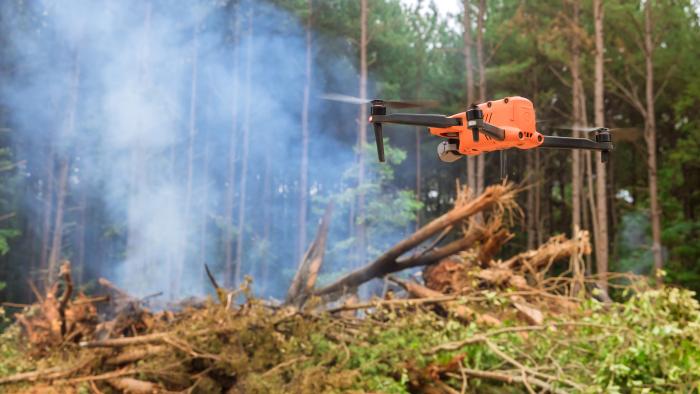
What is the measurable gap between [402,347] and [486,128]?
3.93m

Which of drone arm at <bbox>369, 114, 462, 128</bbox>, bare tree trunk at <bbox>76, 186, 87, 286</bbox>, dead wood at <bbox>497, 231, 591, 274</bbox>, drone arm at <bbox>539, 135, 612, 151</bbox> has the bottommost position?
bare tree trunk at <bbox>76, 186, 87, 286</bbox>

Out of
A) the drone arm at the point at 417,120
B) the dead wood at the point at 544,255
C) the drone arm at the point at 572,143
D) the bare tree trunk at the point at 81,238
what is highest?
the drone arm at the point at 417,120

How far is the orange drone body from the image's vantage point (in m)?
0.89

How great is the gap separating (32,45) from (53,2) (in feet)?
3.53

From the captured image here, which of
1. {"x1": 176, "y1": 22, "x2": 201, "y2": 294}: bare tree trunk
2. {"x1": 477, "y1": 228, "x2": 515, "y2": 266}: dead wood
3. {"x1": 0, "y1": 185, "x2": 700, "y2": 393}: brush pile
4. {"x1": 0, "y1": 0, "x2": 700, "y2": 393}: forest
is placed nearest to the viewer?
{"x1": 0, "y1": 185, "x2": 700, "y2": 393}: brush pile

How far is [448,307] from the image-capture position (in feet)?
16.4

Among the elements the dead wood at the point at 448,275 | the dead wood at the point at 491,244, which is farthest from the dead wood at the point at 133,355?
the dead wood at the point at 491,244

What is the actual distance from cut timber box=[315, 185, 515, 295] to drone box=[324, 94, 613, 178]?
461 cm

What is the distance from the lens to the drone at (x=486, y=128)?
856 millimetres

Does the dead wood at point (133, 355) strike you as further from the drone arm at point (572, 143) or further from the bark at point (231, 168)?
the bark at point (231, 168)

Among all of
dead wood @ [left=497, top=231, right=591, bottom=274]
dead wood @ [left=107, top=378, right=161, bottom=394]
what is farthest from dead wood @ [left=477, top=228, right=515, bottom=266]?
dead wood @ [left=107, top=378, right=161, bottom=394]

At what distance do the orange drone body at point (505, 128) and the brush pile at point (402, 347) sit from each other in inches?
120

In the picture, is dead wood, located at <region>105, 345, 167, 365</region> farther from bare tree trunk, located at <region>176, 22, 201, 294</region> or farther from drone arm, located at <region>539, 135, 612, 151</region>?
bare tree trunk, located at <region>176, 22, 201, 294</region>

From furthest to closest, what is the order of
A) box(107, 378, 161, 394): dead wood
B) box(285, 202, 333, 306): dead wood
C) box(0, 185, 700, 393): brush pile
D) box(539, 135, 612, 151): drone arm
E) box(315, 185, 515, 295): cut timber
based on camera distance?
box(285, 202, 333, 306): dead wood < box(315, 185, 515, 295): cut timber < box(107, 378, 161, 394): dead wood < box(0, 185, 700, 393): brush pile < box(539, 135, 612, 151): drone arm
